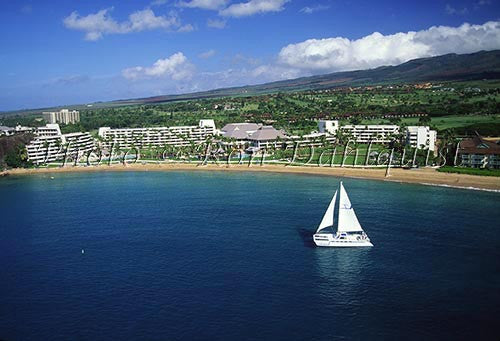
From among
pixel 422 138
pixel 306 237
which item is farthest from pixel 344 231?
pixel 422 138

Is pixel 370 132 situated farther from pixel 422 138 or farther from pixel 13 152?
pixel 13 152

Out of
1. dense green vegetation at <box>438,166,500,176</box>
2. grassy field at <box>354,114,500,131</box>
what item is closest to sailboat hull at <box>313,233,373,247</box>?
dense green vegetation at <box>438,166,500,176</box>

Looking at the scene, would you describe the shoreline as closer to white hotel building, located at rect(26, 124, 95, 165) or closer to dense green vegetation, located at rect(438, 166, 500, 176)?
dense green vegetation, located at rect(438, 166, 500, 176)

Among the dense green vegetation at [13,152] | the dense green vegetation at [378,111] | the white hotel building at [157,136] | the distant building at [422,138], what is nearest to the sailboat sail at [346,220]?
the distant building at [422,138]

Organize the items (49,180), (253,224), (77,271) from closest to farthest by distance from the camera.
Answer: (77,271) → (253,224) → (49,180)

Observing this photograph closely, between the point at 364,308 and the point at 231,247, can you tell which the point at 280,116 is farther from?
the point at 364,308

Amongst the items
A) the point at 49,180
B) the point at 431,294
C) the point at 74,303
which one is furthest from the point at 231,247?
the point at 49,180
